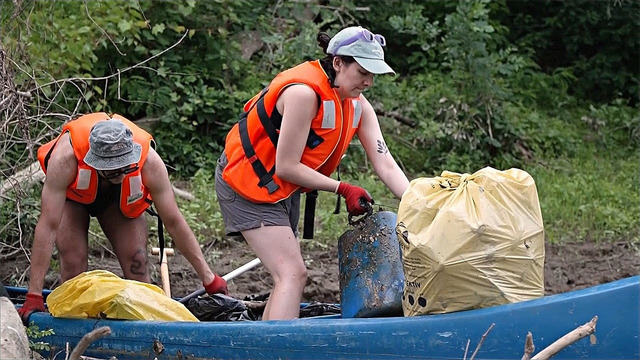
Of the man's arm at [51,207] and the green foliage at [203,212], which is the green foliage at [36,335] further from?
the green foliage at [203,212]

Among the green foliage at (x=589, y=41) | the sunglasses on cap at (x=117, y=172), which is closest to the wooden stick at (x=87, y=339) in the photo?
the sunglasses on cap at (x=117, y=172)

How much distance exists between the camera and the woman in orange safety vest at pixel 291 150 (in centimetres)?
440

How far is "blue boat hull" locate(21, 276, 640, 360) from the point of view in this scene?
12.1 feet

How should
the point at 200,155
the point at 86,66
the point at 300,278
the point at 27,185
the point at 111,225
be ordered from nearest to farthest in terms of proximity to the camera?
the point at 300,278, the point at 111,225, the point at 27,185, the point at 86,66, the point at 200,155

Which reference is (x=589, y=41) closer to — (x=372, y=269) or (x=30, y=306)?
(x=372, y=269)

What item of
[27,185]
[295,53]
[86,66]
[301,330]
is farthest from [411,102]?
[301,330]

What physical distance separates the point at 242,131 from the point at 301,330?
96cm

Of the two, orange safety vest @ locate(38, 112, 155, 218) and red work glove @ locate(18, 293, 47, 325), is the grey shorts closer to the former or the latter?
orange safety vest @ locate(38, 112, 155, 218)

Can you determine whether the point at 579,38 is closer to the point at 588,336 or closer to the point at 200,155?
the point at 200,155

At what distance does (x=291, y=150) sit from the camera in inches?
173

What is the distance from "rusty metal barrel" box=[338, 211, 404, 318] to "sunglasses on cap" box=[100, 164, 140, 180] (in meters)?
1.02

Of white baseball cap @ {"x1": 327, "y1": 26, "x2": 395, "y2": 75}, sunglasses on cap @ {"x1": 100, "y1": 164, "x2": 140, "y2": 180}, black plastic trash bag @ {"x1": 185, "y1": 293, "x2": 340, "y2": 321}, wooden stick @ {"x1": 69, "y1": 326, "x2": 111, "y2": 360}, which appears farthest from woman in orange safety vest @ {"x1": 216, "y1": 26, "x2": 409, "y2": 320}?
wooden stick @ {"x1": 69, "y1": 326, "x2": 111, "y2": 360}

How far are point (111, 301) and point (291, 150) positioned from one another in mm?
1051

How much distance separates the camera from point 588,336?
3.73 metres
